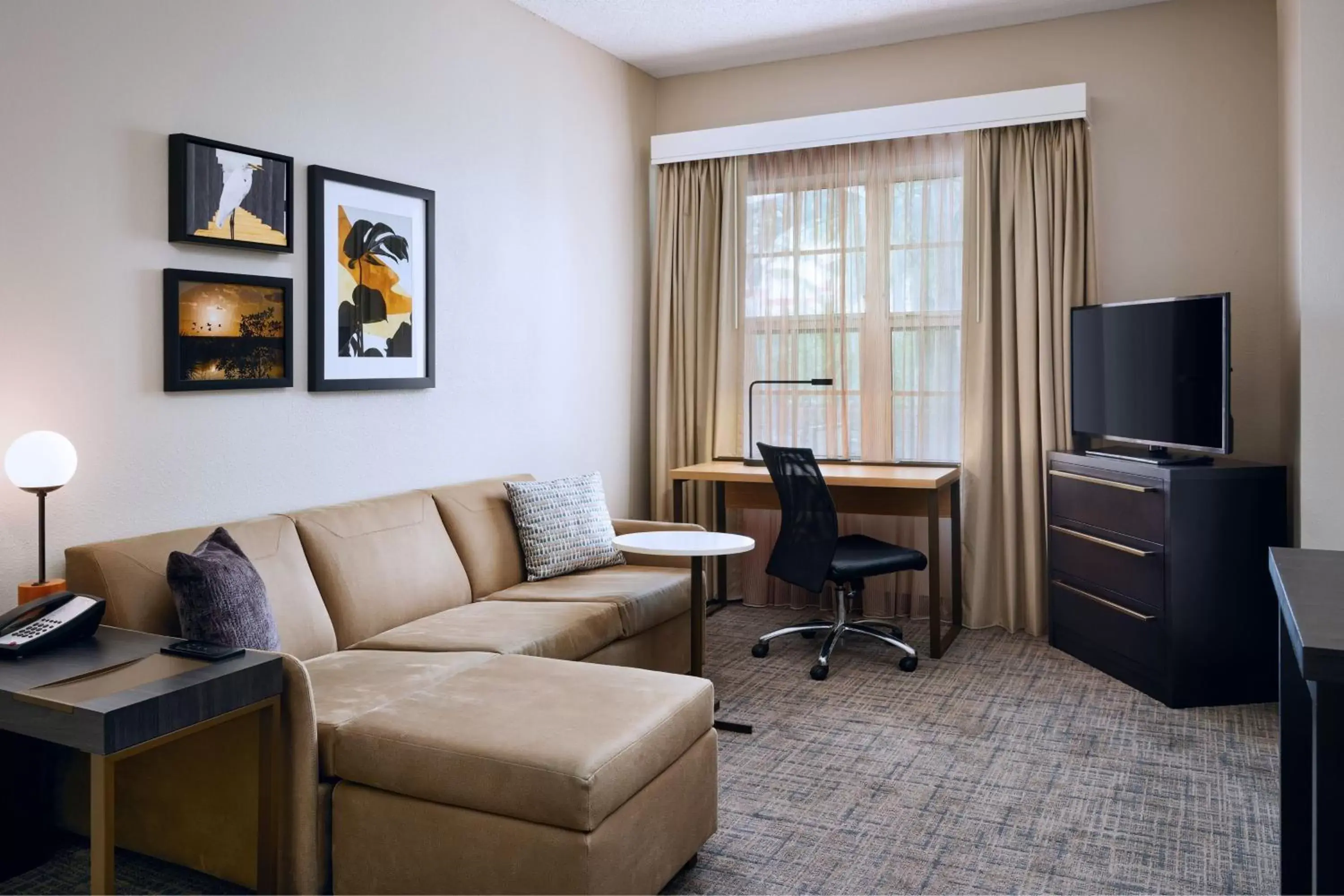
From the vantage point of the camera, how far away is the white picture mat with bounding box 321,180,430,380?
344 cm

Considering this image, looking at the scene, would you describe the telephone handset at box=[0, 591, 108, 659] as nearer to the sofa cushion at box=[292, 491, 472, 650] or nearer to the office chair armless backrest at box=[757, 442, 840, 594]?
the sofa cushion at box=[292, 491, 472, 650]

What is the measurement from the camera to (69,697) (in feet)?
6.29

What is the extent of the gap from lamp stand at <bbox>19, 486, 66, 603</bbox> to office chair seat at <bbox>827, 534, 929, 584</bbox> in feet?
8.87

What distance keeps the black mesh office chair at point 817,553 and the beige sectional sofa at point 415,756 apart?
1305 mm

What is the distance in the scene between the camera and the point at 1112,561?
3.94 metres

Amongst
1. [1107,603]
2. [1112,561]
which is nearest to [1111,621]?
[1107,603]

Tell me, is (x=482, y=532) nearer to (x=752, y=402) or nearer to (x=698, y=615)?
(x=698, y=615)

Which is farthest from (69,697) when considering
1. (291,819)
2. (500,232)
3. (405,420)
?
(500,232)

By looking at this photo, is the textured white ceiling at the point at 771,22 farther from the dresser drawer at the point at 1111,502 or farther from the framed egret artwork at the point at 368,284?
the dresser drawer at the point at 1111,502

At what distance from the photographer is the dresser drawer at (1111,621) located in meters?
3.71

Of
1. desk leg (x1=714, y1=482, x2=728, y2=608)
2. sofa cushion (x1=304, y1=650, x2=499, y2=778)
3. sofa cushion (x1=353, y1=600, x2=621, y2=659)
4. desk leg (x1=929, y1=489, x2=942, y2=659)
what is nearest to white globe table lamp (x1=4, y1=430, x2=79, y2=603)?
sofa cushion (x1=304, y1=650, x2=499, y2=778)

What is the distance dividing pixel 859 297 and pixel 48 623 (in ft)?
12.6

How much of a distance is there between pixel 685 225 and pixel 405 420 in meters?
2.20

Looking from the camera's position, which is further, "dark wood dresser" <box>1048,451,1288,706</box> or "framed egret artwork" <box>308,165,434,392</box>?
"dark wood dresser" <box>1048,451,1288,706</box>
